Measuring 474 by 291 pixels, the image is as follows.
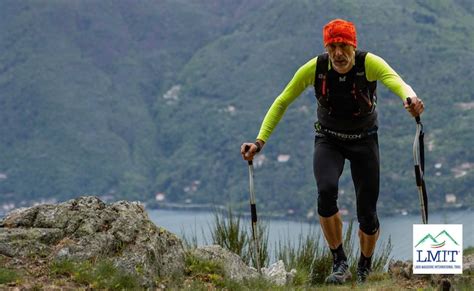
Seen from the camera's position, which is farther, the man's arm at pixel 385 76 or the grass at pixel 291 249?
the grass at pixel 291 249

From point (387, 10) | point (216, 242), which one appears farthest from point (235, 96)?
point (216, 242)

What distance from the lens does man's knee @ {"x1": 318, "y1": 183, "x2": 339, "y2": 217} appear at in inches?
258

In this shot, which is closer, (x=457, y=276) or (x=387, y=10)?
(x=457, y=276)

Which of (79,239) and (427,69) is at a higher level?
(427,69)

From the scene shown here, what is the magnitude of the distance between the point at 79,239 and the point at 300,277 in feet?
6.02

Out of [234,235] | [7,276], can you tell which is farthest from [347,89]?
[7,276]

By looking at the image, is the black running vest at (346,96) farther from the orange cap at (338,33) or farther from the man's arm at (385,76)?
the orange cap at (338,33)

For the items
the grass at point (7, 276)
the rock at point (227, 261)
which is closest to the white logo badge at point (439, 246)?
the rock at point (227, 261)

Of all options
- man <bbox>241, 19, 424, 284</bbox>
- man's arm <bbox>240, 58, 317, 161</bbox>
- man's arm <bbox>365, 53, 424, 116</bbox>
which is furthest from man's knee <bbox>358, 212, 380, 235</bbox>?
man's arm <bbox>365, 53, 424, 116</bbox>

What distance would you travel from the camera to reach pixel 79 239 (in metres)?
5.99

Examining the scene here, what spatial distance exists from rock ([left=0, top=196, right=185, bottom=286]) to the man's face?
1641 millimetres

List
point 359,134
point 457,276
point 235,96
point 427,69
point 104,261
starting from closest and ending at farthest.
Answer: point 104,261 < point 457,276 < point 359,134 < point 427,69 < point 235,96

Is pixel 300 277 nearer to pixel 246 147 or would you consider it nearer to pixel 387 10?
pixel 246 147

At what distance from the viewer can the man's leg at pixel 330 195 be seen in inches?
259
